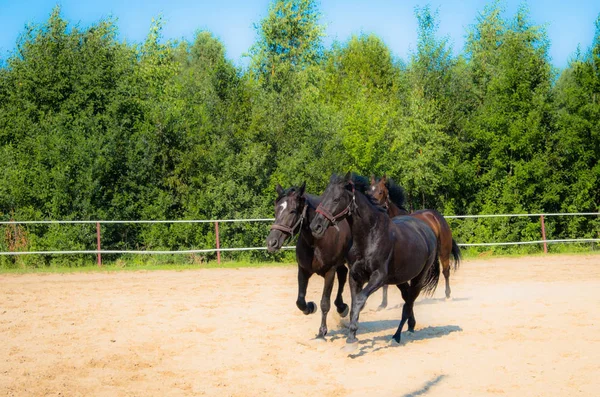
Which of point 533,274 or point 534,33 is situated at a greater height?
point 534,33

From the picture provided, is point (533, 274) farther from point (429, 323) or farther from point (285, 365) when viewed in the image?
point (285, 365)

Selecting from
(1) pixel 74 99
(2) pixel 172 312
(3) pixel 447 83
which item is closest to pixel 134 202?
(1) pixel 74 99

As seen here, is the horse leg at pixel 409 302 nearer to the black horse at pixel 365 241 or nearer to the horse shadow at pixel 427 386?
the black horse at pixel 365 241

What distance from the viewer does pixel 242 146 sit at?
951 inches

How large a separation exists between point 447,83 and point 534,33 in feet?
42.6

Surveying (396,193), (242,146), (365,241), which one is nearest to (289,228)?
(365,241)

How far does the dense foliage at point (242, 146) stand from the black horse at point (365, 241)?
13.8 meters

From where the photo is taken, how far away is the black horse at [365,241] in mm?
7293

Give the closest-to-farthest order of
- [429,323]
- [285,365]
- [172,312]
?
1. [285,365]
2. [429,323]
3. [172,312]

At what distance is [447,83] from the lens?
90.8 ft

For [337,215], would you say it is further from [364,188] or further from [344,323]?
[344,323]

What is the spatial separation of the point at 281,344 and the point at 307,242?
4.35 feet

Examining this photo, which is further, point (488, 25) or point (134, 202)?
point (488, 25)

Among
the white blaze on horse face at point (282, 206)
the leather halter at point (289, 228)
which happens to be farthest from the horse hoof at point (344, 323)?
the white blaze on horse face at point (282, 206)
